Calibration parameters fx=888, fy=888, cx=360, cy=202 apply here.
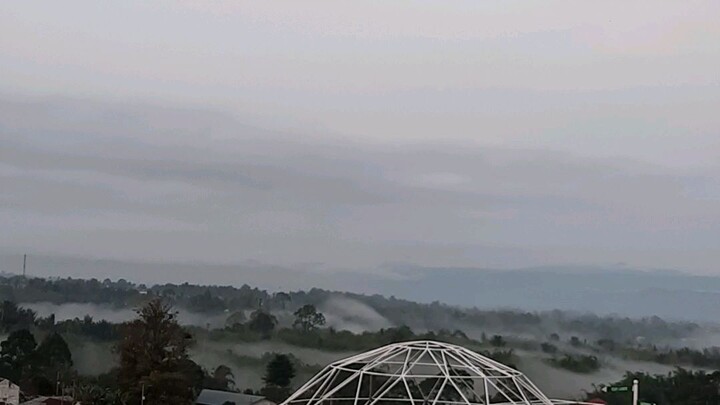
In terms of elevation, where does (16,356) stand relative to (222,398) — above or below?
above

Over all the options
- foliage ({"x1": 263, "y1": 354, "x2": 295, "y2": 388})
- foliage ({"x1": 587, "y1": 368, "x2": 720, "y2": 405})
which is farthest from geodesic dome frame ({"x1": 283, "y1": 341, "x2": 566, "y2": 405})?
foliage ({"x1": 263, "y1": 354, "x2": 295, "y2": 388})

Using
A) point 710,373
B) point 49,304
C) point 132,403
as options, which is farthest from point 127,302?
point 710,373

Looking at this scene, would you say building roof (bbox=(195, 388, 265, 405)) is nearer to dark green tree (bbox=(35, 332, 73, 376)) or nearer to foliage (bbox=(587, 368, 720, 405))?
dark green tree (bbox=(35, 332, 73, 376))

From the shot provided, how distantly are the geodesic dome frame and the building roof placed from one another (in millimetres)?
16939

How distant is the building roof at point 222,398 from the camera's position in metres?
49.2

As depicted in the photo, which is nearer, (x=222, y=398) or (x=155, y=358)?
(x=155, y=358)

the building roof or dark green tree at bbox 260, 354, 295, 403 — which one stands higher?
dark green tree at bbox 260, 354, 295, 403

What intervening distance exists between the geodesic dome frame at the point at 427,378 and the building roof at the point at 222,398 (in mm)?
16939

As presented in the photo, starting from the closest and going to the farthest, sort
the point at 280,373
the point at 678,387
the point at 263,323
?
the point at 678,387 → the point at 280,373 → the point at 263,323

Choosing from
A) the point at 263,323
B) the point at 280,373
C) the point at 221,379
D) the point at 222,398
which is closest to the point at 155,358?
the point at 222,398

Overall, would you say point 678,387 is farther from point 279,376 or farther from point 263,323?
point 263,323

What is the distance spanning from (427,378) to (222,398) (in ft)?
70.6

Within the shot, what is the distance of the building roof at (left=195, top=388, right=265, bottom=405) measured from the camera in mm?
49156

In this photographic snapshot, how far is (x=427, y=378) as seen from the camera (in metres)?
31.6
